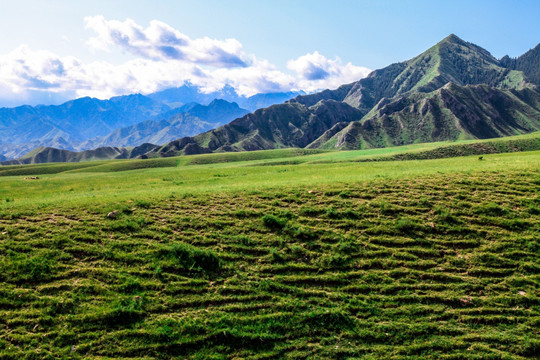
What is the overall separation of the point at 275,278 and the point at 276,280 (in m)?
0.12

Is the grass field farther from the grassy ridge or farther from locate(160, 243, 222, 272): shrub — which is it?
the grassy ridge

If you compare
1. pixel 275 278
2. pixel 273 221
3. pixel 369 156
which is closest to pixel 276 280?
pixel 275 278

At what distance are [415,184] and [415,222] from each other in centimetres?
743

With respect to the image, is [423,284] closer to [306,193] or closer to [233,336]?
[233,336]

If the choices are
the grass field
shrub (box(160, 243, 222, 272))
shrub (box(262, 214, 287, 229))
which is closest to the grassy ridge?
the grass field

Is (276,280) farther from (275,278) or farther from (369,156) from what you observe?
(369,156)

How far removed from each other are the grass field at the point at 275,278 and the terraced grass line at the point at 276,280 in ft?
0.21

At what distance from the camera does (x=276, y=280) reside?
13.8 meters

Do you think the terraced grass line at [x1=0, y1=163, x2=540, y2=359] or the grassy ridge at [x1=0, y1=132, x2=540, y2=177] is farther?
the grassy ridge at [x1=0, y1=132, x2=540, y2=177]

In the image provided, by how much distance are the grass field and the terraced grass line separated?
0.06 meters

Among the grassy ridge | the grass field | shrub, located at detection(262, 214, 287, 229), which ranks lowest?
the grass field

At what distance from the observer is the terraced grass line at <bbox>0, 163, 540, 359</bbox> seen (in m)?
10.8

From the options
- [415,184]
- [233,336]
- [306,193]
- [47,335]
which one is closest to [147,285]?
[47,335]

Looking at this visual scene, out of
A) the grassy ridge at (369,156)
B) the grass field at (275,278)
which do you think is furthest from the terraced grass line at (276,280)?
the grassy ridge at (369,156)
